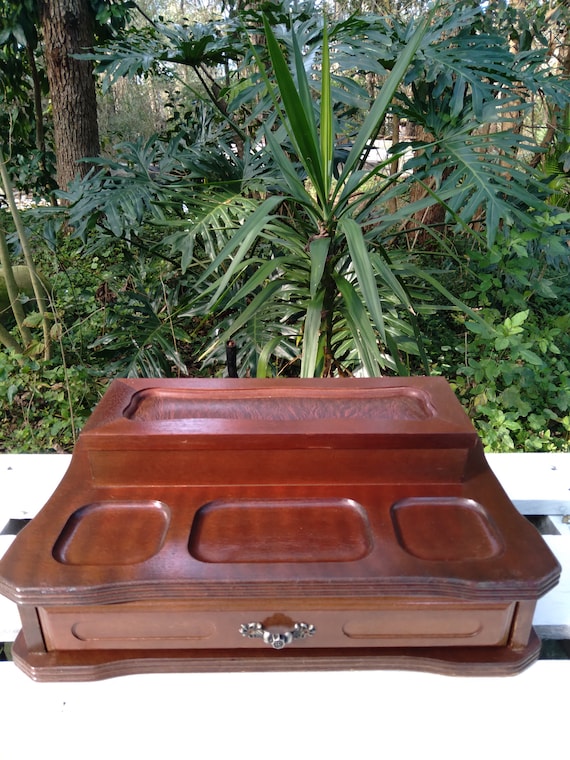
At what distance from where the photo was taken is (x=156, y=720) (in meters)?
0.72

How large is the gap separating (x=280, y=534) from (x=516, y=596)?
0.31 meters

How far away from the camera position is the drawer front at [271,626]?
745mm

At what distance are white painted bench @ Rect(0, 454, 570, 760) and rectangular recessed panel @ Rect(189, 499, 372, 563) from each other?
6.7 inches

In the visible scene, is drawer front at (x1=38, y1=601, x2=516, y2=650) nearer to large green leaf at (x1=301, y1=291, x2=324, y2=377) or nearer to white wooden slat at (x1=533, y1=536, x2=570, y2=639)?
white wooden slat at (x1=533, y1=536, x2=570, y2=639)

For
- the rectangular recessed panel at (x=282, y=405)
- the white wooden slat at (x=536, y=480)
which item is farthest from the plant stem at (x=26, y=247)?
the white wooden slat at (x=536, y=480)

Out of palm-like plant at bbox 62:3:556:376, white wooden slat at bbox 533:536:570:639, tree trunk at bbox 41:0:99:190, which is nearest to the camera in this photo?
white wooden slat at bbox 533:536:570:639

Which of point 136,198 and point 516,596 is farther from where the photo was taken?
point 136,198

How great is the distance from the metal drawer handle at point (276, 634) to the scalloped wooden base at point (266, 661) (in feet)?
0.12

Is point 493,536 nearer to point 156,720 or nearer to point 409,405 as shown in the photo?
point 409,405

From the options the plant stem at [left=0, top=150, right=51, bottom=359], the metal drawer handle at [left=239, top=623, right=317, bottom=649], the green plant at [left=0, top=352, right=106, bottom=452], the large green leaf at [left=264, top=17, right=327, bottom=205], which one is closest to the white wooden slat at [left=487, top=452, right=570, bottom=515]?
the metal drawer handle at [left=239, top=623, right=317, bottom=649]

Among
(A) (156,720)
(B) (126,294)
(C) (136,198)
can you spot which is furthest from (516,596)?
(B) (126,294)

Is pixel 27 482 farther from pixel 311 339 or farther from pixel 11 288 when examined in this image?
pixel 11 288

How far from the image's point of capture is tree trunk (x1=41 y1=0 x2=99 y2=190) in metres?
2.89

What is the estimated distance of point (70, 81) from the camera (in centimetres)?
298
